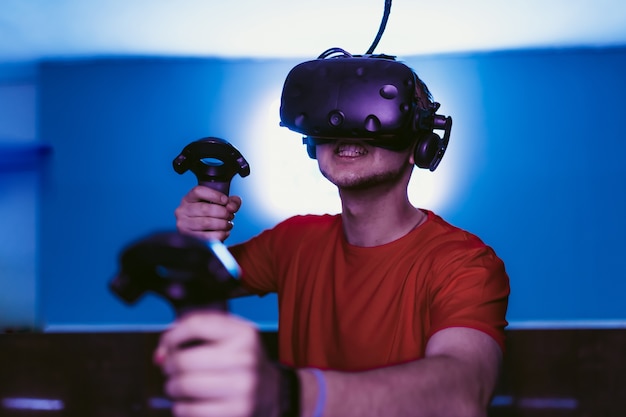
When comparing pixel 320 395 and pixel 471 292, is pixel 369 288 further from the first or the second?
pixel 320 395

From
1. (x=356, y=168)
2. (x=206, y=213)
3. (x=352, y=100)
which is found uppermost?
(x=352, y=100)

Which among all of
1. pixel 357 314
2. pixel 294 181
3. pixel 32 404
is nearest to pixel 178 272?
pixel 357 314

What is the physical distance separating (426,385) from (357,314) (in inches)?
22.7

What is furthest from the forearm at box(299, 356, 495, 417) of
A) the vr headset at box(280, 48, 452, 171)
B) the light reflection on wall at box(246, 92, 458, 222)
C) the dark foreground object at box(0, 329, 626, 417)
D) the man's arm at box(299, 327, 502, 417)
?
the light reflection on wall at box(246, 92, 458, 222)

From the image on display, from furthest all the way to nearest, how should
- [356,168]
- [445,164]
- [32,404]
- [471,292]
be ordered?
[445,164] → [32,404] → [356,168] → [471,292]

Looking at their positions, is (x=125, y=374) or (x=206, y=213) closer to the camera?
(x=206, y=213)

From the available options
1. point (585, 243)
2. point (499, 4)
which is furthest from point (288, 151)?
point (585, 243)

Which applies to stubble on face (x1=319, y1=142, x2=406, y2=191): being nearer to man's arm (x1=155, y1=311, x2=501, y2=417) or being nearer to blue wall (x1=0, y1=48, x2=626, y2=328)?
man's arm (x1=155, y1=311, x2=501, y2=417)

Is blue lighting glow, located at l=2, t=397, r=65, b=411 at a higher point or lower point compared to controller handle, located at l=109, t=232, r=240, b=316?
lower

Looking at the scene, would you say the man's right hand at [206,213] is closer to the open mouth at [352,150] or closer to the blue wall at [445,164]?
the open mouth at [352,150]

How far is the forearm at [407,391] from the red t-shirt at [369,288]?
17 cm

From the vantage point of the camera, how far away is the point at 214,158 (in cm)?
112

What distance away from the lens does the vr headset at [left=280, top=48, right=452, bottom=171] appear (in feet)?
3.30

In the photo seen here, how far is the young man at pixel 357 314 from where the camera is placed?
1.55ft
